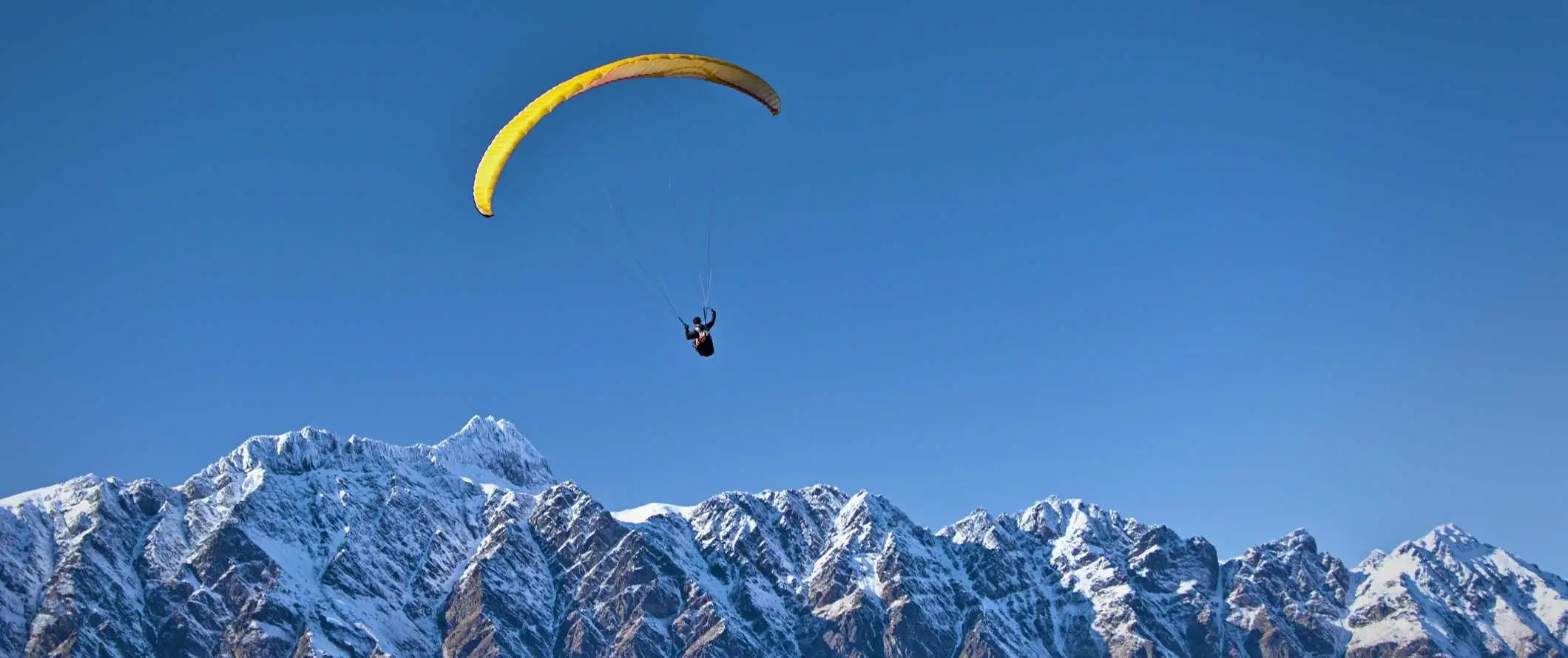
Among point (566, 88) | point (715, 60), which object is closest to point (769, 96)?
point (715, 60)

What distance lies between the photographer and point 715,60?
70938 millimetres

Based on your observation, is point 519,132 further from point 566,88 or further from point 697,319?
point 697,319

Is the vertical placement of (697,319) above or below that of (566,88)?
below

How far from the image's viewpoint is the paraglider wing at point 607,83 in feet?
226

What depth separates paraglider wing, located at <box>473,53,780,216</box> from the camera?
6881cm

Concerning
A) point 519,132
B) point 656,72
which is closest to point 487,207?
point 519,132

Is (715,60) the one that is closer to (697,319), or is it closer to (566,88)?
(566,88)

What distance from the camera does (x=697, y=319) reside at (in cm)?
7212

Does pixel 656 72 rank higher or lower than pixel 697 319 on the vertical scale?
higher

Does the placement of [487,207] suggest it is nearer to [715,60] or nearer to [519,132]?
[519,132]

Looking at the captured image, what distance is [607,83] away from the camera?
227ft

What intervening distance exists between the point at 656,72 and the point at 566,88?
4104 mm

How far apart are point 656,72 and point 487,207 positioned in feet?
33.5

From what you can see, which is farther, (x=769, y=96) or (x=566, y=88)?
(x=769, y=96)
